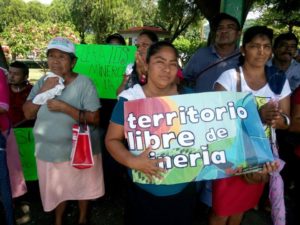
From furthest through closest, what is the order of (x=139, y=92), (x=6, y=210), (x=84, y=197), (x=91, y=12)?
(x=91, y=12), (x=84, y=197), (x=6, y=210), (x=139, y=92)

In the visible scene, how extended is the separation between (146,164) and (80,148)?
2.83ft

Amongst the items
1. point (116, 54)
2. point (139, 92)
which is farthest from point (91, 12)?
point (139, 92)

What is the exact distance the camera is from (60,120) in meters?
2.57

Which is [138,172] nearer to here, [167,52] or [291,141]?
[167,52]

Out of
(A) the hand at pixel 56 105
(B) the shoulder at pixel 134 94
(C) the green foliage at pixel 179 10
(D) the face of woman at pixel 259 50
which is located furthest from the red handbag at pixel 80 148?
(C) the green foliage at pixel 179 10

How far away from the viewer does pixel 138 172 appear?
1.90 metres

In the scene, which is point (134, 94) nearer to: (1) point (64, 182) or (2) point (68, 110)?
(2) point (68, 110)

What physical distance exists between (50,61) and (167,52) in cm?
101

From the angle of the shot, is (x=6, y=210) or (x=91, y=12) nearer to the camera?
(x=6, y=210)

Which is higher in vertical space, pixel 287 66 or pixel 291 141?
pixel 287 66

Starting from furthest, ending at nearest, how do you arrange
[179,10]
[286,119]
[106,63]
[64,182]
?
[179,10]
[106,63]
[64,182]
[286,119]

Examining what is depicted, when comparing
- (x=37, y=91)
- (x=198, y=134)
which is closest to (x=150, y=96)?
(x=198, y=134)

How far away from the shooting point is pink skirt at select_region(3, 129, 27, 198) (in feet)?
9.36

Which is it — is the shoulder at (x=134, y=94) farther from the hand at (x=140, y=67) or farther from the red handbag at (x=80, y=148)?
the red handbag at (x=80, y=148)
